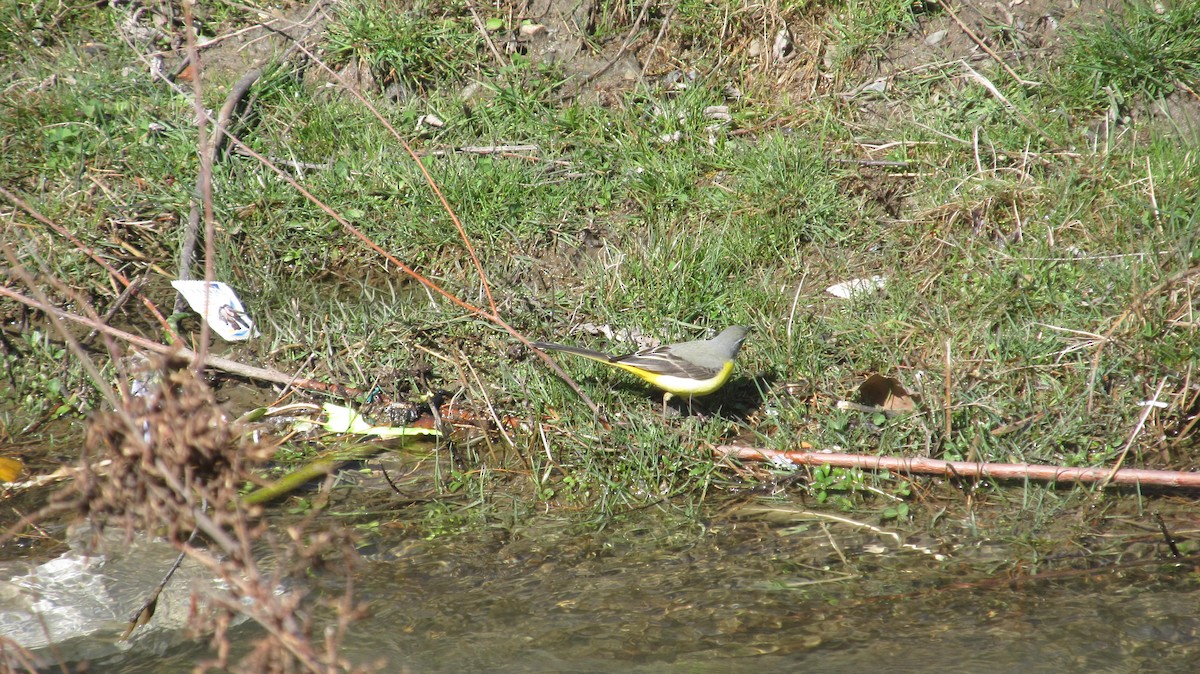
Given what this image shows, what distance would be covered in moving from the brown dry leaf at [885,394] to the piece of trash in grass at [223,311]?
11.4 ft

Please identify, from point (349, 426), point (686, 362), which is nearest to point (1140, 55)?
point (686, 362)

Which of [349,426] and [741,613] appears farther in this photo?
[349,426]

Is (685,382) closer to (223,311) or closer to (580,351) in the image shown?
(580,351)

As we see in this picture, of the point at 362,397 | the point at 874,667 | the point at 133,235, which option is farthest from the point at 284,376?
the point at 874,667

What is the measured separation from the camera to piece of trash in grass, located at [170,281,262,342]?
563cm

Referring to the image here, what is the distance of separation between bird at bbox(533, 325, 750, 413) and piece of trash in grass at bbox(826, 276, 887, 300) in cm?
87

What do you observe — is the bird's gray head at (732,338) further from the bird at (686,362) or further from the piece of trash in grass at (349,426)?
the piece of trash in grass at (349,426)

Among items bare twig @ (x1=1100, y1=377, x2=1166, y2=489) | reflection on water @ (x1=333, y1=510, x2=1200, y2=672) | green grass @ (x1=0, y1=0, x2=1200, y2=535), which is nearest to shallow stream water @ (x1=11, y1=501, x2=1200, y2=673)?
reflection on water @ (x1=333, y1=510, x2=1200, y2=672)

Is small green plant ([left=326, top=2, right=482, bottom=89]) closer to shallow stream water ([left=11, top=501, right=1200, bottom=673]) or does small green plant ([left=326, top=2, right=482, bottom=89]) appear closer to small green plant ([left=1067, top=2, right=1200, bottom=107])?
shallow stream water ([left=11, top=501, right=1200, bottom=673])

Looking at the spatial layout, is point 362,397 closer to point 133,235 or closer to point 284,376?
point 284,376

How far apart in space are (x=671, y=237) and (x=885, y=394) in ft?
5.21

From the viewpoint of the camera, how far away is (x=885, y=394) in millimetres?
5188

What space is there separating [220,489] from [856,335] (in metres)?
3.88

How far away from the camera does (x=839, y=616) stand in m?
4.01
